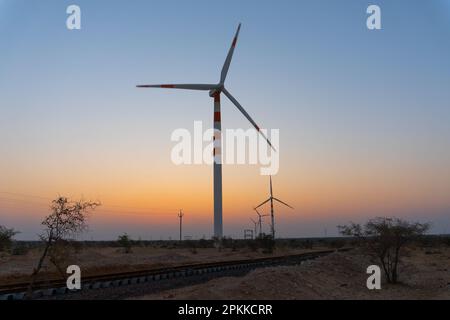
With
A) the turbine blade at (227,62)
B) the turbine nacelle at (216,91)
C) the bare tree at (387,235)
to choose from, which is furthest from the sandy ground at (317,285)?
the turbine blade at (227,62)

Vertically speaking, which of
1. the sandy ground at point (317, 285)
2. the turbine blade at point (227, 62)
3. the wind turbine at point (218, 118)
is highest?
the turbine blade at point (227, 62)

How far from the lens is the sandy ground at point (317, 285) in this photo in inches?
1097

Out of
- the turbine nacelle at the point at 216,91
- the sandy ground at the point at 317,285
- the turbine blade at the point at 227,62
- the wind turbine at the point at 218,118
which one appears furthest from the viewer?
the turbine nacelle at the point at 216,91

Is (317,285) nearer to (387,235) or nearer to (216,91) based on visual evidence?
(387,235)

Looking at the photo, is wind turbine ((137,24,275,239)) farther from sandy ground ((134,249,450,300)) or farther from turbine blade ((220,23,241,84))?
sandy ground ((134,249,450,300))

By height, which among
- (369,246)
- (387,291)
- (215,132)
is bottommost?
(387,291)

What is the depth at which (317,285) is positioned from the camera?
3709cm

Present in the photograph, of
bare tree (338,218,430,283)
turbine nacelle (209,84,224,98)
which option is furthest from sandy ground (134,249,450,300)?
turbine nacelle (209,84,224,98)

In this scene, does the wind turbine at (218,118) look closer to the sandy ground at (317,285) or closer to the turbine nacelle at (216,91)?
the turbine nacelle at (216,91)

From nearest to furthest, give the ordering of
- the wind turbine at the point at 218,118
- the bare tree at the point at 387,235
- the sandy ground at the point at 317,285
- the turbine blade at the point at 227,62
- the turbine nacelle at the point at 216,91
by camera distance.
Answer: the sandy ground at the point at 317,285 < the bare tree at the point at 387,235 < the wind turbine at the point at 218,118 < the turbine blade at the point at 227,62 < the turbine nacelle at the point at 216,91
